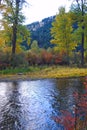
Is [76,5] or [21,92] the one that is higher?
[76,5]

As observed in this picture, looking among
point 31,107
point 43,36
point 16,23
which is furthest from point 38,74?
point 43,36

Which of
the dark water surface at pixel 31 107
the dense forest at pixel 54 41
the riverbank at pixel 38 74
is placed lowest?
the riverbank at pixel 38 74

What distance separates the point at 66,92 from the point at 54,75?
10013mm

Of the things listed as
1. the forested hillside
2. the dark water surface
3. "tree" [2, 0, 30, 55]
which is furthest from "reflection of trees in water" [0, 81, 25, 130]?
the forested hillside

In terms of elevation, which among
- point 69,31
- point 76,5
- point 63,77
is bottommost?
point 63,77

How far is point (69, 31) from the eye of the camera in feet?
139

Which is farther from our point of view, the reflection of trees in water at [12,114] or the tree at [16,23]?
the tree at [16,23]

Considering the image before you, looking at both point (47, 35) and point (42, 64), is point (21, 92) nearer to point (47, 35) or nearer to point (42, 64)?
point (42, 64)

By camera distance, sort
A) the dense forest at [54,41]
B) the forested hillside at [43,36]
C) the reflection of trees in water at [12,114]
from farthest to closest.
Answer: the forested hillside at [43,36]
the dense forest at [54,41]
the reflection of trees in water at [12,114]

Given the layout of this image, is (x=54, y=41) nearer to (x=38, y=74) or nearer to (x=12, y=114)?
(x=38, y=74)

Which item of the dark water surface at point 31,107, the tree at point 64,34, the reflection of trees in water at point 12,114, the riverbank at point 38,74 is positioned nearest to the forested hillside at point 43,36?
the tree at point 64,34

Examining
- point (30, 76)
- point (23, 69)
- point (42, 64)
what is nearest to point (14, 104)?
point (30, 76)

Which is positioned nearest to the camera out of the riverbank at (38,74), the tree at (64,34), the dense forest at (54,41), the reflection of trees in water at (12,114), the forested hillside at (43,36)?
the reflection of trees in water at (12,114)

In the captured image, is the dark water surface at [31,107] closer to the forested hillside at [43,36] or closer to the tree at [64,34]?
the tree at [64,34]
